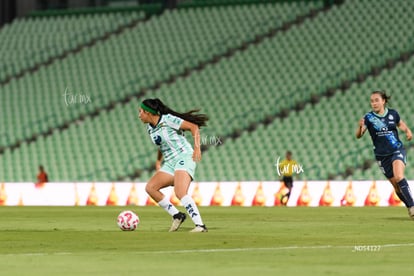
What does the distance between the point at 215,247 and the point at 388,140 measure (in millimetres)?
7707

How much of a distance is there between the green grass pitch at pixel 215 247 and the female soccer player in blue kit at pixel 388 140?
65cm

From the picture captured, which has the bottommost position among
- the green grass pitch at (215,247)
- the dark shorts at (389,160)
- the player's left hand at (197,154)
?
the green grass pitch at (215,247)

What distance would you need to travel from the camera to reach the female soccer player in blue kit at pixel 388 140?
2100 cm

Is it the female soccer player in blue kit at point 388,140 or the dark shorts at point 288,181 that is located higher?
the dark shorts at point 288,181

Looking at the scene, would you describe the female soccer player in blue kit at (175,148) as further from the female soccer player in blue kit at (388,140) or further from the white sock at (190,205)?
the female soccer player in blue kit at (388,140)

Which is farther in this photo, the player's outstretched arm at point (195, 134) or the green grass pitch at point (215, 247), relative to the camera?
the player's outstretched arm at point (195, 134)

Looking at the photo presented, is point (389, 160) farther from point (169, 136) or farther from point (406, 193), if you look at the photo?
point (169, 136)

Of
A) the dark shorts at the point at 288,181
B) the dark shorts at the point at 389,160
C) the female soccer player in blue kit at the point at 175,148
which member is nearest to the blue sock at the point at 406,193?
the dark shorts at the point at 389,160

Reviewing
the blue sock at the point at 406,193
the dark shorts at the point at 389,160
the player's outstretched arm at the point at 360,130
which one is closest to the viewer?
the player's outstretched arm at the point at 360,130

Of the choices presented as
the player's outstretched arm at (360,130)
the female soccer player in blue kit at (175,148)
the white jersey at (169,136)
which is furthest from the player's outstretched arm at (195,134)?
the player's outstretched arm at (360,130)

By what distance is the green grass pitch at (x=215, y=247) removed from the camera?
11.4 m

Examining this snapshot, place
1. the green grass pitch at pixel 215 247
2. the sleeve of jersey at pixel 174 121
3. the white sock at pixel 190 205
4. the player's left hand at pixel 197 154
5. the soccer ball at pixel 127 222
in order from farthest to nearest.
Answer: the soccer ball at pixel 127 222
the sleeve of jersey at pixel 174 121
the white sock at pixel 190 205
the player's left hand at pixel 197 154
the green grass pitch at pixel 215 247

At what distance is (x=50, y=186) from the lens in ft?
117

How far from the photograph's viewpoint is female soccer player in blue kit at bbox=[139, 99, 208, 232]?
17516 millimetres
